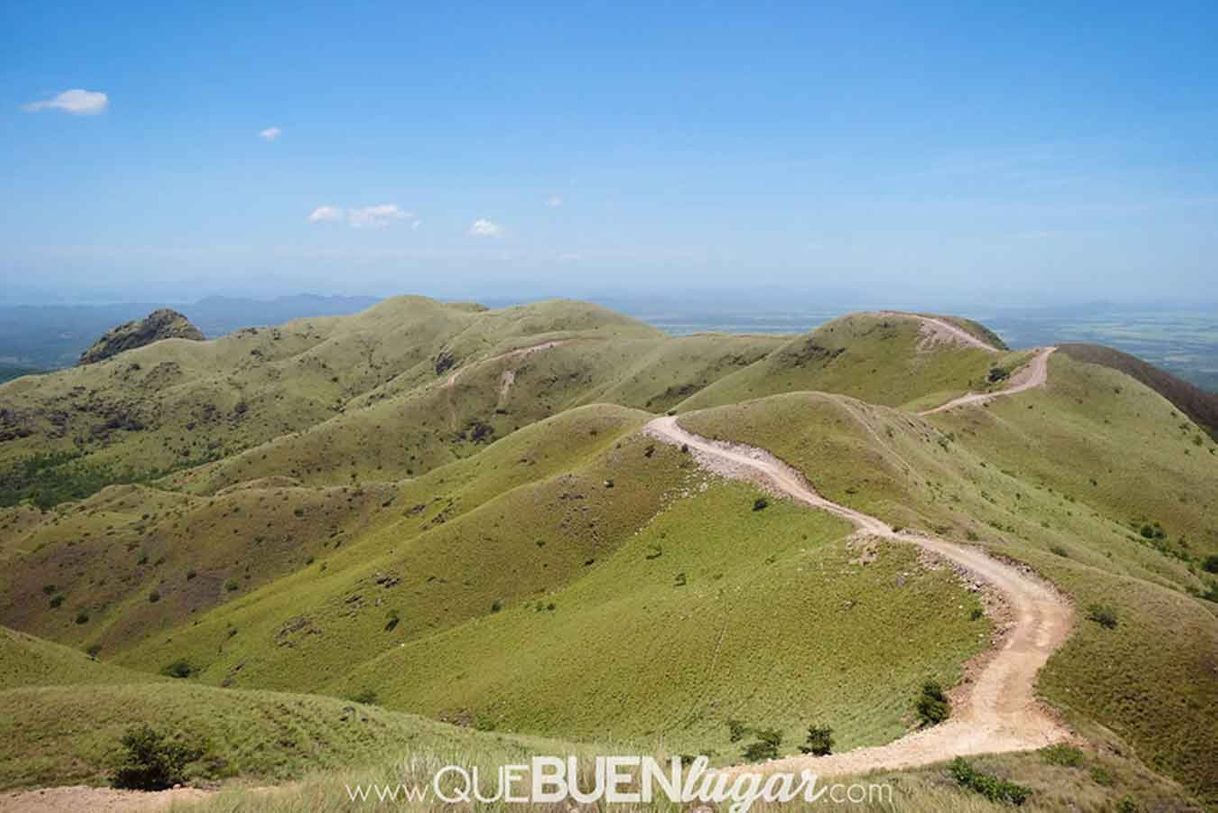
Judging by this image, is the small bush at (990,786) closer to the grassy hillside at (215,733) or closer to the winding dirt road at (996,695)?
the winding dirt road at (996,695)

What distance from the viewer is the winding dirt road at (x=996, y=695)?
21.8 m

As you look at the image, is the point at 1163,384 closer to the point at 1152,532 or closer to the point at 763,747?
the point at 1152,532

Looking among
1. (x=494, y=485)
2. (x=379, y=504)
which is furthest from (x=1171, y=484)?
(x=379, y=504)

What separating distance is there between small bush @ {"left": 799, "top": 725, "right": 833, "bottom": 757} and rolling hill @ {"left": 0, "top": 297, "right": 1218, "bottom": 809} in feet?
3.80

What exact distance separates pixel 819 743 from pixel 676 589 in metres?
25.9

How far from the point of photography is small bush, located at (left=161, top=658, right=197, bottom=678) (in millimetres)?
66950

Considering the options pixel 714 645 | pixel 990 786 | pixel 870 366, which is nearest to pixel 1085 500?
pixel 870 366

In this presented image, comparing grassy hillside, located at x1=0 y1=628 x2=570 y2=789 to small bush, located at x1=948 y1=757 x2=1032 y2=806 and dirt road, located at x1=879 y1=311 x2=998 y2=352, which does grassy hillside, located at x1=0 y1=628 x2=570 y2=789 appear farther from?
dirt road, located at x1=879 y1=311 x2=998 y2=352

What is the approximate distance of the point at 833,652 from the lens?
3297 centimetres

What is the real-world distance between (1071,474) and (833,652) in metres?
71.0

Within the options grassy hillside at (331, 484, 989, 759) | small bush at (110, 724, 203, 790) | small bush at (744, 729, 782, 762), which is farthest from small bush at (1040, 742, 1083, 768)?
small bush at (110, 724, 203, 790)

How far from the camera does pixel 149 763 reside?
64.3 ft

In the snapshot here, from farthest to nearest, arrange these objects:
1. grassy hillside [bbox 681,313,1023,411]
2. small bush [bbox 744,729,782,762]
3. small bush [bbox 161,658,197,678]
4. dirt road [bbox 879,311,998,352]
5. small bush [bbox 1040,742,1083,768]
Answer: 1. dirt road [bbox 879,311,998,352]
2. grassy hillside [bbox 681,313,1023,411]
3. small bush [bbox 161,658,197,678]
4. small bush [bbox 744,729,782,762]
5. small bush [bbox 1040,742,1083,768]

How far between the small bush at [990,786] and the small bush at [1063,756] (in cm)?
422
